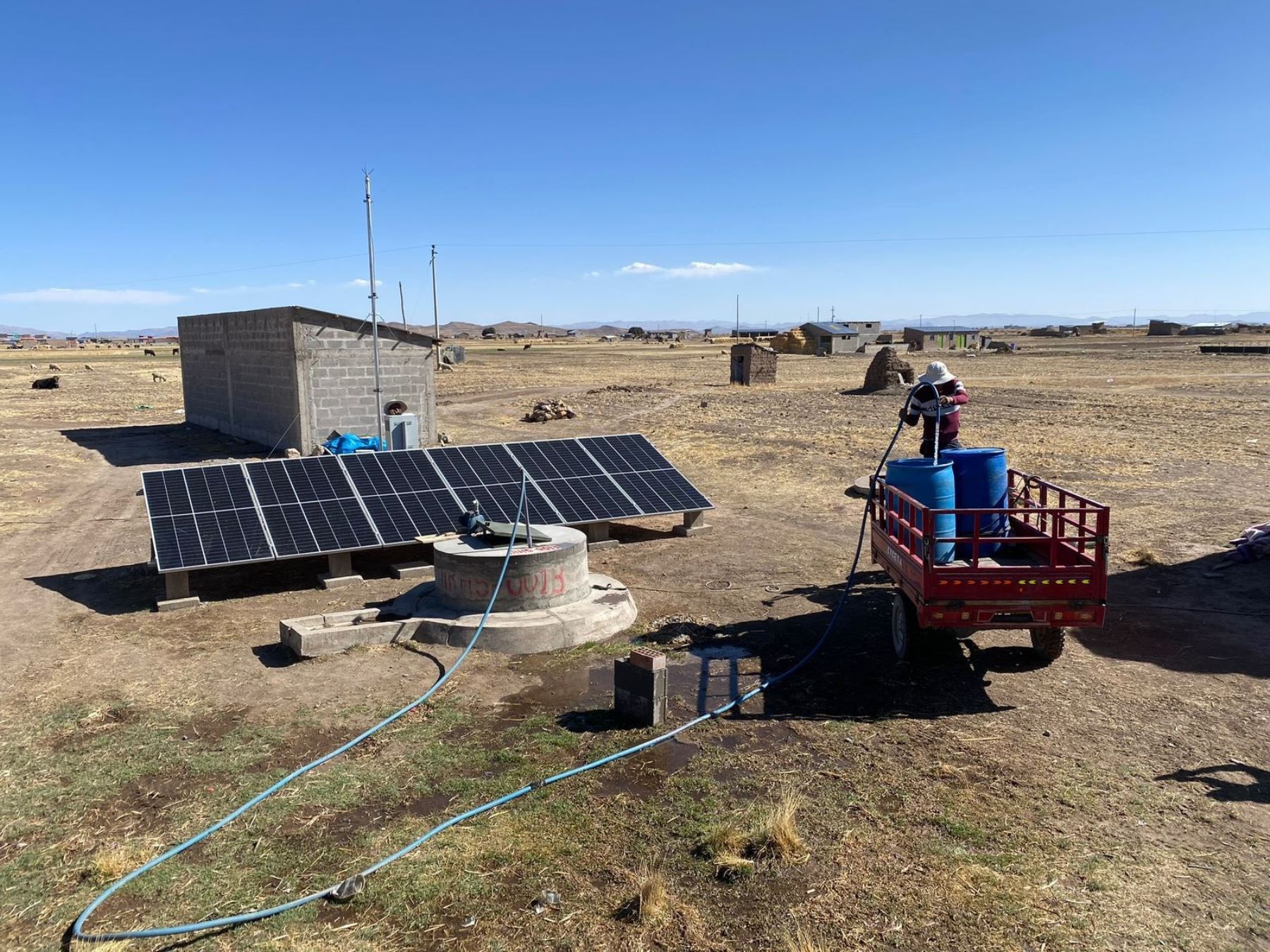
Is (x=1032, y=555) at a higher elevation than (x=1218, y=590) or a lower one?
higher

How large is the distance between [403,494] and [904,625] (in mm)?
7272

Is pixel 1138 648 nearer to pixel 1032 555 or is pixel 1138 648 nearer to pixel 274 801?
pixel 1032 555

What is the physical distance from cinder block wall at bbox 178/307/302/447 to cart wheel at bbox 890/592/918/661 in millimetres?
17933

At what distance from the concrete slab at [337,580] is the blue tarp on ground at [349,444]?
9088mm

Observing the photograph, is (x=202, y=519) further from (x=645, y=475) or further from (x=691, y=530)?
(x=691, y=530)

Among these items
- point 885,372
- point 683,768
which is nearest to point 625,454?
point 683,768

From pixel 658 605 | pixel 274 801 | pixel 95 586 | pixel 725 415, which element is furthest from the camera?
pixel 725 415

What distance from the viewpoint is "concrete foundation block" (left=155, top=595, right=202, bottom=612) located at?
36.2 feet

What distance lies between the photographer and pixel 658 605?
1120 cm

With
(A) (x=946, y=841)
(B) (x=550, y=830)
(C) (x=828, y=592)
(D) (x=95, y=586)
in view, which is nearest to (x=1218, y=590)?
(C) (x=828, y=592)

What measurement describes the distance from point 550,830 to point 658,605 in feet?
17.2

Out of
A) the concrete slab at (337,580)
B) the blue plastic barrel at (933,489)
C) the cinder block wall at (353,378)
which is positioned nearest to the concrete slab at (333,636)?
the concrete slab at (337,580)

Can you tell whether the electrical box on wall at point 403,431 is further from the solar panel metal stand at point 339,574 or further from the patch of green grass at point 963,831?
the patch of green grass at point 963,831

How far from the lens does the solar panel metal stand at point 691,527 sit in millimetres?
14750
